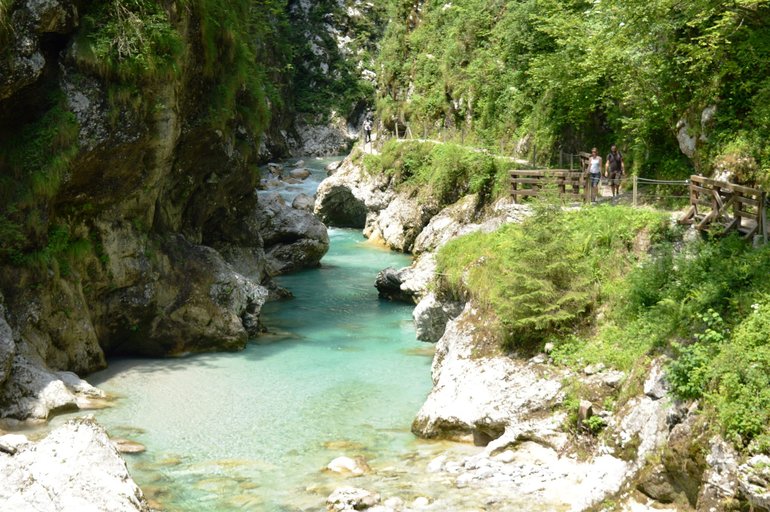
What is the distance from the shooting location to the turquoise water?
14.0 metres

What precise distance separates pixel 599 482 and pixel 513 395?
3324 millimetres

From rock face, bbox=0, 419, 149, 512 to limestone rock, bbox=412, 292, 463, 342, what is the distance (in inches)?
479

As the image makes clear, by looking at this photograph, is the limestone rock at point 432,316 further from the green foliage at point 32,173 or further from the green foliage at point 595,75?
the green foliage at point 32,173

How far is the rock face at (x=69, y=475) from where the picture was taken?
10328 millimetres

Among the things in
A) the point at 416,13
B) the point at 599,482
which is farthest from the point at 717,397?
the point at 416,13

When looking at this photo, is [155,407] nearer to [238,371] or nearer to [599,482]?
[238,371]

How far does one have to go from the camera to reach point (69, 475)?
10914 millimetres

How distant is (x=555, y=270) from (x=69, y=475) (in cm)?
1063

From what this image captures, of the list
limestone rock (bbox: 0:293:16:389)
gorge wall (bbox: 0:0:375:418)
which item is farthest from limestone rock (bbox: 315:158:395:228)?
limestone rock (bbox: 0:293:16:389)

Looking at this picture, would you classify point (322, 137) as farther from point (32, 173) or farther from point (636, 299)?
point (636, 299)

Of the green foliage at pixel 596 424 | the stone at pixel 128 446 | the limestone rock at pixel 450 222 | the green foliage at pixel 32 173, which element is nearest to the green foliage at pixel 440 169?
the limestone rock at pixel 450 222

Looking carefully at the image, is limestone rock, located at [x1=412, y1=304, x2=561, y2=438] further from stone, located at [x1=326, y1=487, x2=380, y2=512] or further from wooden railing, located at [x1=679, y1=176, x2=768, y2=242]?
wooden railing, located at [x1=679, y1=176, x2=768, y2=242]

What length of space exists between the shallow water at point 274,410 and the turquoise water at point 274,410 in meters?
0.03

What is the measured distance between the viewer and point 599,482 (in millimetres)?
12320
